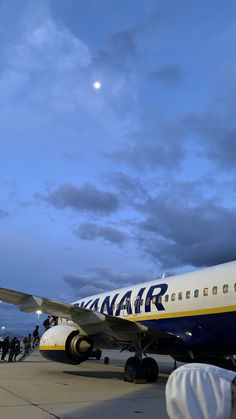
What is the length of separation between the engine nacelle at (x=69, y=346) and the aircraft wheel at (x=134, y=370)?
1.90 metres

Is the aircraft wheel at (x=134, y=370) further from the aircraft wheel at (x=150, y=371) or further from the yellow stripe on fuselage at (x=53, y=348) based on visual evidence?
the yellow stripe on fuselage at (x=53, y=348)

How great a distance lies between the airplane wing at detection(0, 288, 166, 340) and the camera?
12227 millimetres

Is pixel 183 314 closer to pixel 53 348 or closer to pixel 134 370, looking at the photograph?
pixel 134 370

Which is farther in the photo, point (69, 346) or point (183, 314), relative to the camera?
point (69, 346)

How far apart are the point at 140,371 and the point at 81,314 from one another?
2.36 m

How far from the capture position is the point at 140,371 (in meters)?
12.4

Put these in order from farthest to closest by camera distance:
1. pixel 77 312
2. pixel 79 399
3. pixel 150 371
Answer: pixel 150 371 → pixel 77 312 → pixel 79 399

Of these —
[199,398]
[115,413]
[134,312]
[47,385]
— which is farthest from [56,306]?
[199,398]

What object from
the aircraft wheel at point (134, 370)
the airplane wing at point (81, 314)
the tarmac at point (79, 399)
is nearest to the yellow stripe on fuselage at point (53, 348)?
the tarmac at point (79, 399)

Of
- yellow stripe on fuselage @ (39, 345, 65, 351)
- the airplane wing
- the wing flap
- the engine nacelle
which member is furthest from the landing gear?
yellow stripe on fuselage @ (39, 345, 65, 351)

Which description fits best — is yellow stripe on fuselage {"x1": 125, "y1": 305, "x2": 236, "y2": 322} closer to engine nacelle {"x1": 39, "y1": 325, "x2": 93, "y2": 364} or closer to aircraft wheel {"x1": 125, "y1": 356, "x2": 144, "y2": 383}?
aircraft wheel {"x1": 125, "y1": 356, "x2": 144, "y2": 383}

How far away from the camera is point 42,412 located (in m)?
7.31

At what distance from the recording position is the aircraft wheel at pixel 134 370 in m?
12.4

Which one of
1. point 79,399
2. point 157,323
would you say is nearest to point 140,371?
point 157,323
